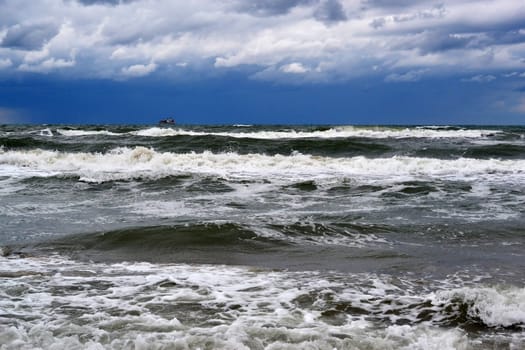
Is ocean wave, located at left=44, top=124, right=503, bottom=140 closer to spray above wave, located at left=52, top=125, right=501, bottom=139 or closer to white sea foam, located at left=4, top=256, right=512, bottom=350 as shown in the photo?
spray above wave, located at left=52, top=125, right=501, bottom=139

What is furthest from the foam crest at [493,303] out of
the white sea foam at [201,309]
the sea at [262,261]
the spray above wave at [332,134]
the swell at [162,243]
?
the spray above wave at [332,134]

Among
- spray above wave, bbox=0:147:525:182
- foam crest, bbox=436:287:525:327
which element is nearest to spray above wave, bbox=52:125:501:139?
spray above wave, bbox=0:147:525:182

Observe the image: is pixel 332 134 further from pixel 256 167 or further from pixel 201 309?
pixel 201 309

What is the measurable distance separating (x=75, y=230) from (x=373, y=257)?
4327 mm

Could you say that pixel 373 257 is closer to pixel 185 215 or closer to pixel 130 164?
pixel 185 215

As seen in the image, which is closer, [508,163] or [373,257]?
[373,257]

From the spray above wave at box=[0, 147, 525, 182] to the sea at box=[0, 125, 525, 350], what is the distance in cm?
24

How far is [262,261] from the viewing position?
6410 mm

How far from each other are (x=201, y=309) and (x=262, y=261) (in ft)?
6.54

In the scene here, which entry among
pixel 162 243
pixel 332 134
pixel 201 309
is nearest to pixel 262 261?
pixel 162 243

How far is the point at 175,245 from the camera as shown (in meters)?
7.21

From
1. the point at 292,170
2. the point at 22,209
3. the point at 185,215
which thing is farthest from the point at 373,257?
the point at 292,170

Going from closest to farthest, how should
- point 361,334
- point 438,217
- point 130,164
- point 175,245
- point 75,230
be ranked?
point 361,334 < point 175,245 < point 75,230 < point 438,217 < point 130,164

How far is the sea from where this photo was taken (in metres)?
3.97
